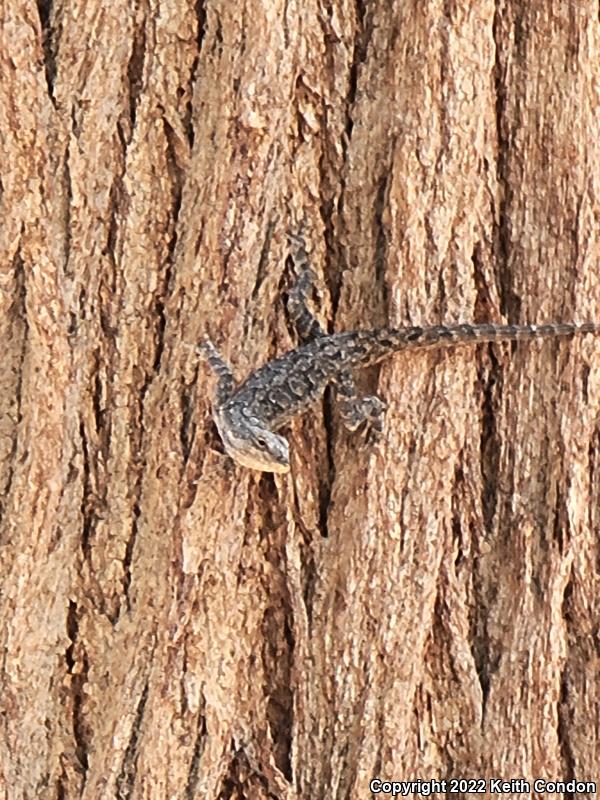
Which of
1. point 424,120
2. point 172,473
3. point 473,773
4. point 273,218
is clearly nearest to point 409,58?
point 424,120

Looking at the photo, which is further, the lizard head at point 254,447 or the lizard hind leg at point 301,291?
the lizard hind leg at point 301,291

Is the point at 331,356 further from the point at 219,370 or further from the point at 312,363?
the point at 219,370

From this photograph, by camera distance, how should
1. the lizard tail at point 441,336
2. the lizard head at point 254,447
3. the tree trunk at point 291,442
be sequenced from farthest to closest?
the lizard tail at point 441,336, the tree trunk at point 291,442, the lizard head at point 254,447

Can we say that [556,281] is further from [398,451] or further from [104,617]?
[104,617]
